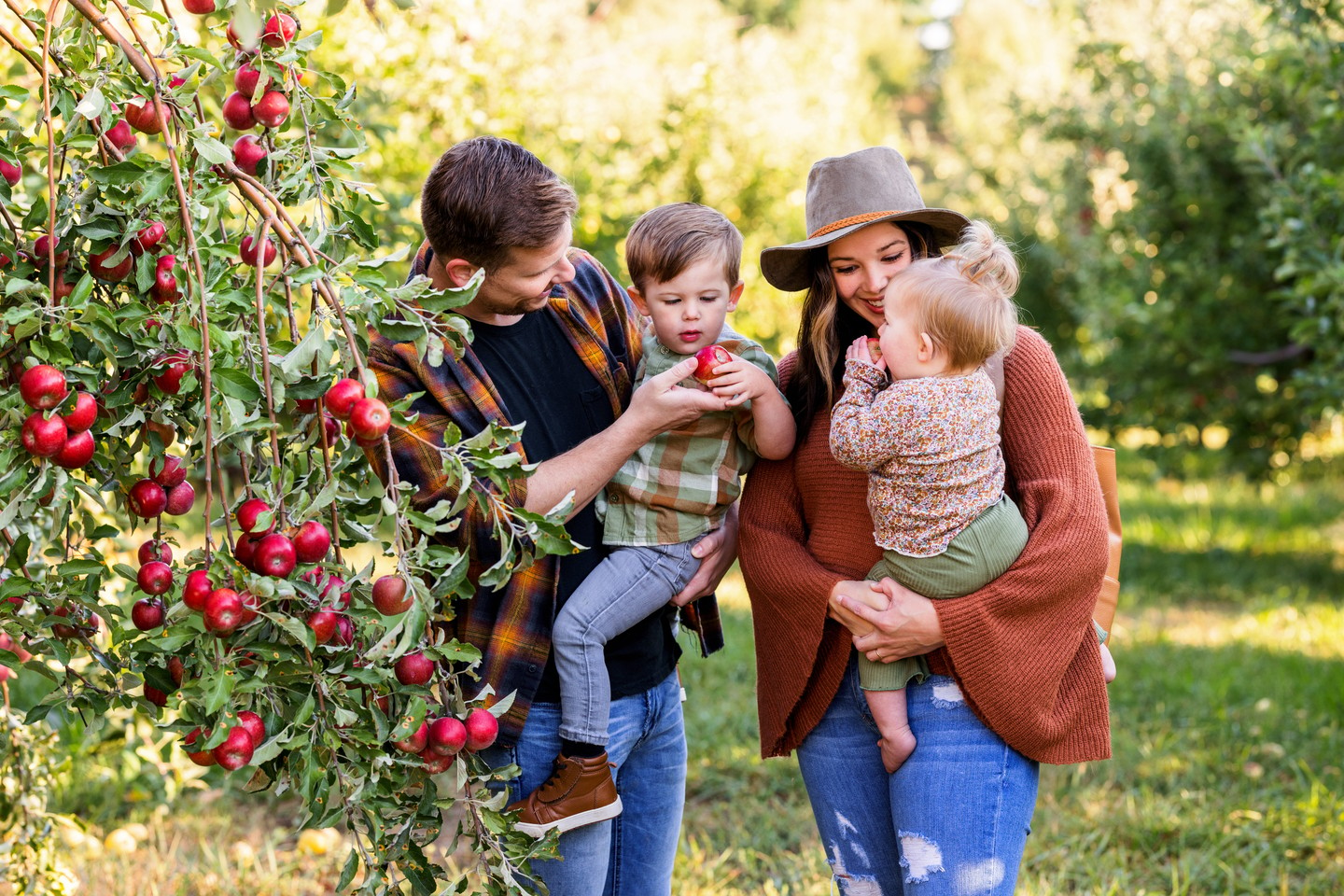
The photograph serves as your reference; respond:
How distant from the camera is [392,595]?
4.56 ft

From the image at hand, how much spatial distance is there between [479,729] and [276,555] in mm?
417

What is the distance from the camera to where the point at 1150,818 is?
11.5 ft

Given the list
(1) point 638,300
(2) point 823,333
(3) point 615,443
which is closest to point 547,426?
(3) point 615,443

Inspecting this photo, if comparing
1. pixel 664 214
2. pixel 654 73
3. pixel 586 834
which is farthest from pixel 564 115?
pixel 586 834

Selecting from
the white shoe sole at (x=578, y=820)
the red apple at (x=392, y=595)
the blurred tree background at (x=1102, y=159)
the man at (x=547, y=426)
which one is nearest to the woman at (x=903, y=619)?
the man at (x=547, y=426)

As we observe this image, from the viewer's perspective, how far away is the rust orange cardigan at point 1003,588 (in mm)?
1793

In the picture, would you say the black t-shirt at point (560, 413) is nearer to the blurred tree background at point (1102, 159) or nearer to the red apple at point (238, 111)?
the red apple at point (238, 111)

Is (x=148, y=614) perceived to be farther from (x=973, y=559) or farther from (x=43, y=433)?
(x=973, y=559)

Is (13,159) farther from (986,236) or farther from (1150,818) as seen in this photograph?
(1150,818)

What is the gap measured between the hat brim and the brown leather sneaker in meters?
0.91

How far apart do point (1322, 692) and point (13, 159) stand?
474cm

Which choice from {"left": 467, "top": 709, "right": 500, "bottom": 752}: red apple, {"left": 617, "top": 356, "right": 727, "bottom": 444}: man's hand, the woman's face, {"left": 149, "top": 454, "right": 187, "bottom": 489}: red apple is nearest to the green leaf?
{"left": 149, "top": 454, "right": 187, "bottom": 489}: red apple

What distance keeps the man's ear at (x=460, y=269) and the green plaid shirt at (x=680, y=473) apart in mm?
432

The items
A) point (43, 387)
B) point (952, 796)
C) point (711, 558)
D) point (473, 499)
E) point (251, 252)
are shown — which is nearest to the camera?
point (43, 387)
